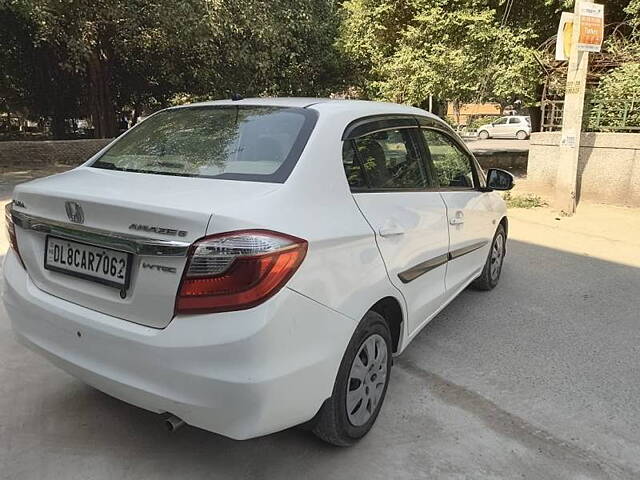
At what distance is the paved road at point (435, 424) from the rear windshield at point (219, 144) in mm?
1280

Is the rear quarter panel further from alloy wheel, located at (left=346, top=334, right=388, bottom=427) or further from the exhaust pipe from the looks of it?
the exhaust pipe

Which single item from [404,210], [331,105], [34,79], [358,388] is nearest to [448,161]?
[404,210]

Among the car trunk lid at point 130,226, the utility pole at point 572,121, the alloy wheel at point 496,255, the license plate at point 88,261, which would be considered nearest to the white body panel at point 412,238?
the car trunk lid at point 130,226

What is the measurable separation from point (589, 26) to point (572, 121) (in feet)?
4.36

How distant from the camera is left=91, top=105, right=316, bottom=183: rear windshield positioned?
7.80ft

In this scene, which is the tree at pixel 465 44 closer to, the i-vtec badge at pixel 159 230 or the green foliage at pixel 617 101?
the green foliage at pixel 617 101

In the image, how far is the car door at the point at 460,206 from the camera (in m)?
3.48

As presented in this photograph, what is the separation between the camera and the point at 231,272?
6.22ft

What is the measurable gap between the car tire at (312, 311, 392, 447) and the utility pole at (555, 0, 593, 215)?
671cm

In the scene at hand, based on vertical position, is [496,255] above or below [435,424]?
above

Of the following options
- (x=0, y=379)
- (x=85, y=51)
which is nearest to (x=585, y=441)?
(x=0, y=379)

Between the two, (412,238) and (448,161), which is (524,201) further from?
(412,238)

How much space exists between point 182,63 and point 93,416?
571 inches

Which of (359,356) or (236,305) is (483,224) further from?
(236,305)
